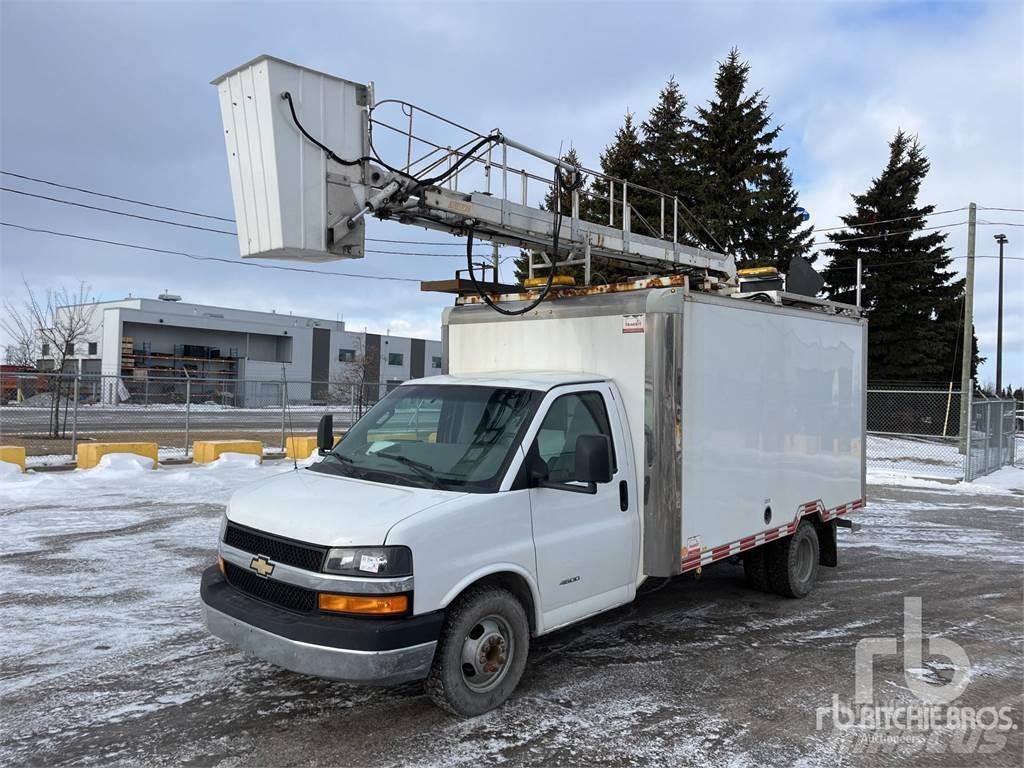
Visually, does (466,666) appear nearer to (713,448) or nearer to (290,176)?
(713,448)

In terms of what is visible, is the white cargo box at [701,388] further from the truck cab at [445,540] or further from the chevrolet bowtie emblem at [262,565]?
the chevrolet bowtie emblem at [262,565]

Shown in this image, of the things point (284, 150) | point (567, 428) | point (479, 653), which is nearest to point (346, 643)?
point (479, 653)

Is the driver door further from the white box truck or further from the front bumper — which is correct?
the front bumper

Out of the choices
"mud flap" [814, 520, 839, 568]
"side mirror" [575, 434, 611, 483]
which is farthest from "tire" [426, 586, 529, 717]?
"mud flap" [814, 520, 839, 568]

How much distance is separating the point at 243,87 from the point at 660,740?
4.95 meters

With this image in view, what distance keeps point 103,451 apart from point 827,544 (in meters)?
12.9

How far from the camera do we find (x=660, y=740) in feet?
13.0

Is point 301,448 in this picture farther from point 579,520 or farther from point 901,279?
point 901,279

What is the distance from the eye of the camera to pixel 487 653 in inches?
164

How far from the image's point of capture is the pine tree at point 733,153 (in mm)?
30938

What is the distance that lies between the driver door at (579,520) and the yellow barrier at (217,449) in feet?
41.0

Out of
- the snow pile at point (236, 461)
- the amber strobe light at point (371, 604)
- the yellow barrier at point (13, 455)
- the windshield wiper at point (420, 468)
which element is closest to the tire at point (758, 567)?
the windshield wiper at point (420, 468)

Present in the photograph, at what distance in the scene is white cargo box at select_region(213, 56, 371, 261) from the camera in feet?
16.2

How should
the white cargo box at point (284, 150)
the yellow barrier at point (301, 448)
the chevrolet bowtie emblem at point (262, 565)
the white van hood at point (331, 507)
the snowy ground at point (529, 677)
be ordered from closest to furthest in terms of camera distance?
1. the white van hood at point (331, 507)
2. the snowy ground at point (529, 677)
3. the chevrolet bowtie emblem at point (262, 565)
4. the white cargo box at point (284, 150)
5. the yellow barrier at point (301, 448)
